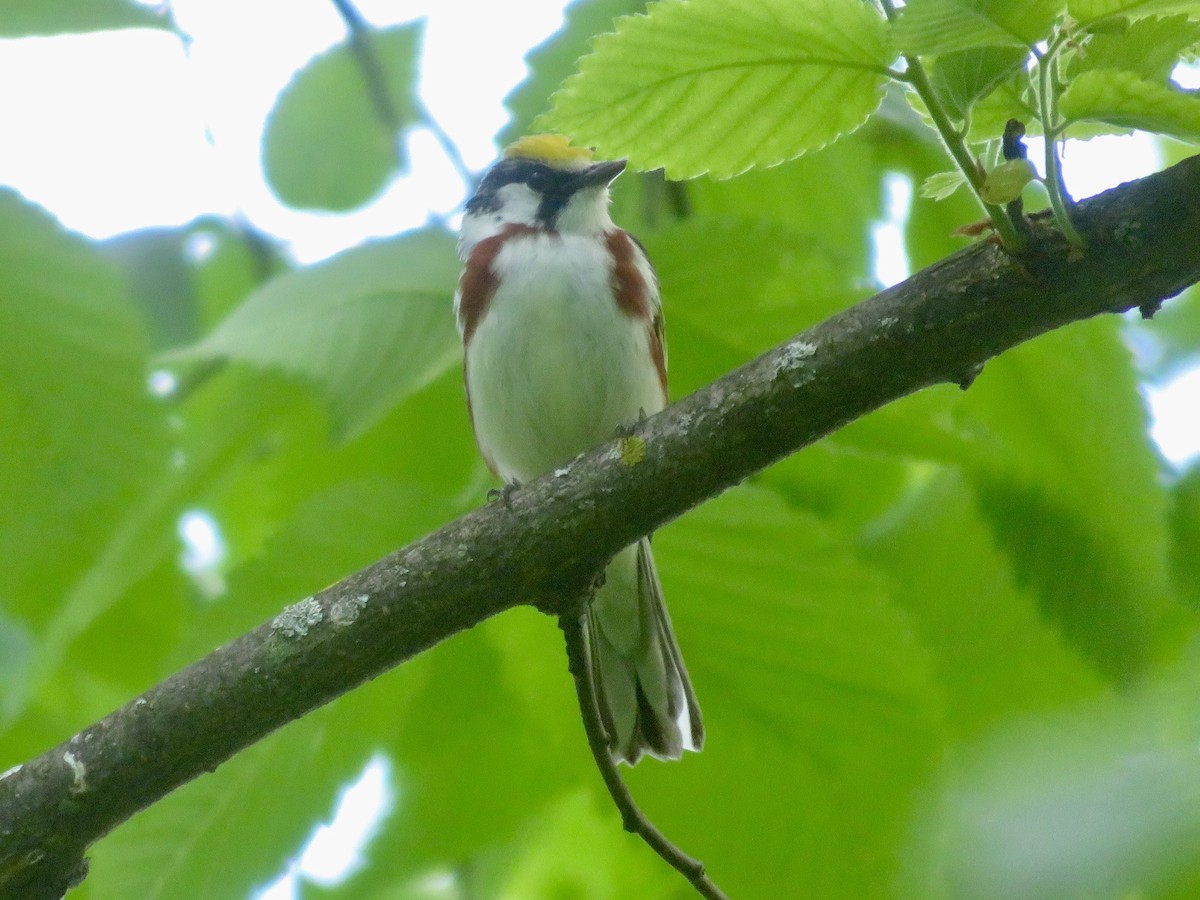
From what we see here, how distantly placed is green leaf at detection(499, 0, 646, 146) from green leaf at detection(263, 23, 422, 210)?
4.04ft

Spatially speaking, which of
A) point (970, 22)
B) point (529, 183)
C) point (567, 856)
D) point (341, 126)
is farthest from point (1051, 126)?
point (341, 126)

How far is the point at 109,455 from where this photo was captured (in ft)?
Answer: 7.06

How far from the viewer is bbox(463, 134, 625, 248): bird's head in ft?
13.1

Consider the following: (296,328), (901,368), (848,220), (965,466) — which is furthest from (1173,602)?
(296,328)

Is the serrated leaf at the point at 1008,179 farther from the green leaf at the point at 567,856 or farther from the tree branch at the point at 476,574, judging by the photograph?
the green leaf at the point at 567,856

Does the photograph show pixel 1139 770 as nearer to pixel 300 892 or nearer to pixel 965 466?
pixel 965 466

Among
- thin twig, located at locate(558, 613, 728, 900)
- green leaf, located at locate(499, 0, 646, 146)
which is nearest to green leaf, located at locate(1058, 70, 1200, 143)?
thin twig, located at locate(558, 613, 728, 900)

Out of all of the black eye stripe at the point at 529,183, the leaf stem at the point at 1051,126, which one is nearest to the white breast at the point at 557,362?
the black eye stripe at the point at 529,183

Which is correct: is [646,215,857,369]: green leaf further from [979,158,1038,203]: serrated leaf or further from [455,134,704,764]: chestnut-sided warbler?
[979,158,1038,203]: serrated leaf

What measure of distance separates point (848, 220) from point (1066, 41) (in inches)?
63.7

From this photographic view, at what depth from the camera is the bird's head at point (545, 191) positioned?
4.00m

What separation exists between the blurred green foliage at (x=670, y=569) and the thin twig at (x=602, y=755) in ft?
0.32

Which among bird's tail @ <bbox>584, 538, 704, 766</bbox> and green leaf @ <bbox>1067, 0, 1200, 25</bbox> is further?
bird's tail @ <bbox>584, 538, 704, 766</bbox>

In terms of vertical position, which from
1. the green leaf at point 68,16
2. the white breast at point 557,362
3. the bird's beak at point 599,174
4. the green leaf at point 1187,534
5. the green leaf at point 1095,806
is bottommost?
the green leaf at point 1095,806
